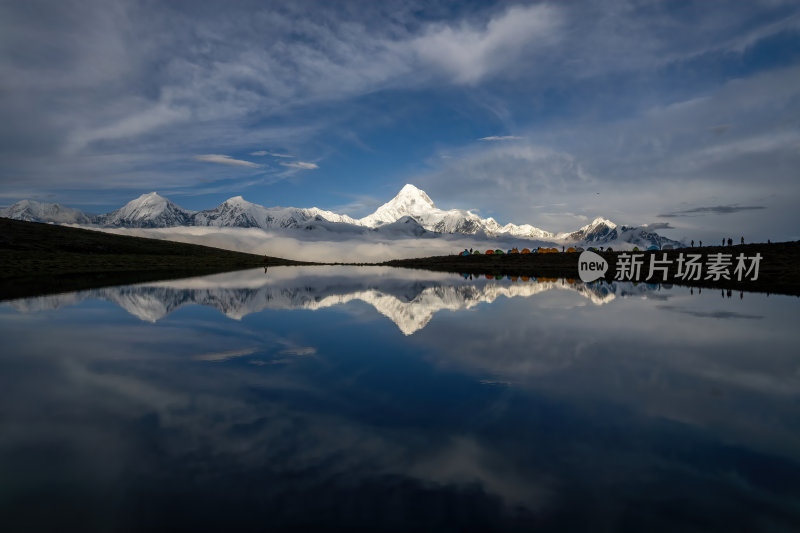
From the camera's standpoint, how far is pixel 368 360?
58.6ft

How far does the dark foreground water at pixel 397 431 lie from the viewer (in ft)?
24.6

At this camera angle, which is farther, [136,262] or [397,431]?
[136,262]

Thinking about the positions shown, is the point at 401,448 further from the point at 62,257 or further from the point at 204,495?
the point at 62,257

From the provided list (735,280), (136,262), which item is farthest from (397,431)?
(136,262)

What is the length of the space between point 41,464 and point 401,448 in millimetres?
7777

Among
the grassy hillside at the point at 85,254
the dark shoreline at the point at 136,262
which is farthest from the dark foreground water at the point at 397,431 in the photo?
the grassy hillside at the point at 85,254

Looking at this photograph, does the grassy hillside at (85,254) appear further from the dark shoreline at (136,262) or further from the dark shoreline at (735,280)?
the dark shoreline at (735,280)

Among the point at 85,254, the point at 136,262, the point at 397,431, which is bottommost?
the point at 136,262

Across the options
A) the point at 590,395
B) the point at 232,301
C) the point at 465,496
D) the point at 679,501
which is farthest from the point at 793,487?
the point at 232,301

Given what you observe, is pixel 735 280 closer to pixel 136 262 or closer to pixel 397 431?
pixel 397 431

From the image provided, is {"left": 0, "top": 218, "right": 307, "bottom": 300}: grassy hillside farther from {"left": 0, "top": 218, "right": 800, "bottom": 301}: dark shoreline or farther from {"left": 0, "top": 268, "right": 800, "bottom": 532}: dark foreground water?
{"left": 0, "top": 268, "right": 800, "bottom": 532}: dark foreground water

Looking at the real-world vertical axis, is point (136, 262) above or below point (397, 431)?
below

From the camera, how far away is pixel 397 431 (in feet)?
35.0


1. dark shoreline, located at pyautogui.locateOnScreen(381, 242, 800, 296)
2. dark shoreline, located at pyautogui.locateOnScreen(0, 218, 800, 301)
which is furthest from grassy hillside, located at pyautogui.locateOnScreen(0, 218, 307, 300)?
dark shoreline, located at pyautogui.locateOnScreen(381, 242, 800, 296)
